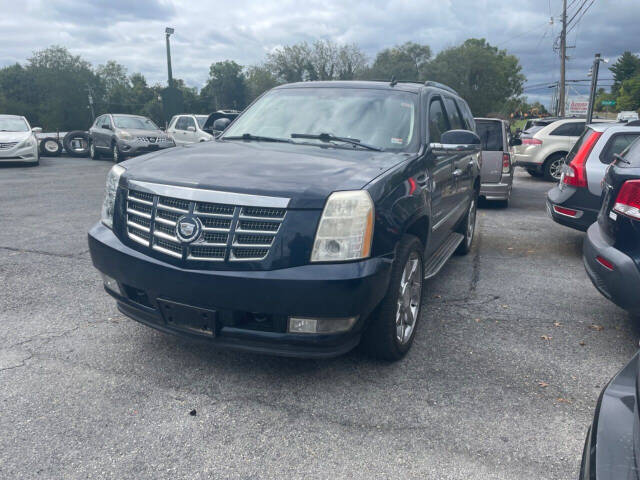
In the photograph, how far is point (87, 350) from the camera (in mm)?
3629

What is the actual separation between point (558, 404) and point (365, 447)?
123cm

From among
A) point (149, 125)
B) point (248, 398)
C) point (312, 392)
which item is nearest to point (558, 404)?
point (312, 392)

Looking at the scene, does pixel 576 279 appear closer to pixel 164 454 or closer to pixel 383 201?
pixel 383 201

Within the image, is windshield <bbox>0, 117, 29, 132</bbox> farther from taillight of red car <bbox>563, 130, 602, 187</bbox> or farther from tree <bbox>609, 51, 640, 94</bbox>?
tree <bbox>609, 51, 640, 94</bbox>

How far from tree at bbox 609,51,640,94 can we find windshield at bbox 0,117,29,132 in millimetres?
129474

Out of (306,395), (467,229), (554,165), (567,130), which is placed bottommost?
(306,395)

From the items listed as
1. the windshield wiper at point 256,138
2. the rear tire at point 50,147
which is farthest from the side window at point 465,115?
the rear tire at point 50,147

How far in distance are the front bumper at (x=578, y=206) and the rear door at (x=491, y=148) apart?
11.6 feet

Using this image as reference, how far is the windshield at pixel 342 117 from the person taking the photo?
407cm

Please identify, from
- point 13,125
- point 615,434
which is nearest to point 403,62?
point 13,125

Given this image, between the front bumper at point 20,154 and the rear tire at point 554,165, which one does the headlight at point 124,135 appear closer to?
the front bumper at point 20,154

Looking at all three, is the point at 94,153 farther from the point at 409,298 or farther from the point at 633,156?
the point at 633,156

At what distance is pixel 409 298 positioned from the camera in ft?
12.1

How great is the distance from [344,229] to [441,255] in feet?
7.52
